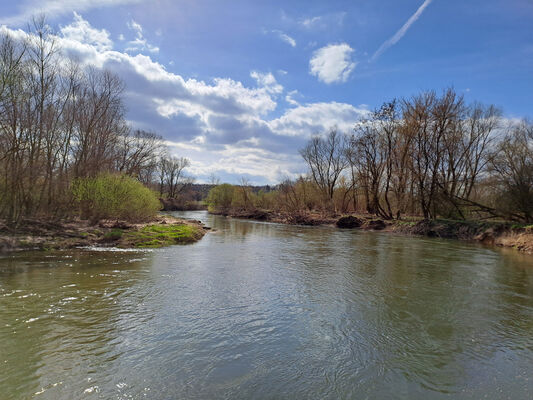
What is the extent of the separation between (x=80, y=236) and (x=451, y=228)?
28.7 metres

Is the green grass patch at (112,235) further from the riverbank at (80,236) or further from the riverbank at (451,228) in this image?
the riverbank at (451,228)

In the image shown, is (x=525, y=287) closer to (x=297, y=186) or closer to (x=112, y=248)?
(x=112, y=248)

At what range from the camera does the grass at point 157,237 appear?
1818 cm

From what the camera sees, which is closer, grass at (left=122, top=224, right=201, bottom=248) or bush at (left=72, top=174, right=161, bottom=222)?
grass at (left=122, top=224, right=201, bottom=248)

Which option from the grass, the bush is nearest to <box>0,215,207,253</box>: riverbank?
the grass

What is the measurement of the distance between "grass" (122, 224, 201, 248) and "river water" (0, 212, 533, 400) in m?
5.34

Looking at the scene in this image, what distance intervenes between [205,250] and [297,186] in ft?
135

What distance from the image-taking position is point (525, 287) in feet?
35.8

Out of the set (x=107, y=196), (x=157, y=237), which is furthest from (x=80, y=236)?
(x=157, y=237)

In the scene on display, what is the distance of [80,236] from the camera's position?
1777 centimetres

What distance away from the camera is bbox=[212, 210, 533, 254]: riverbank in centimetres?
2150

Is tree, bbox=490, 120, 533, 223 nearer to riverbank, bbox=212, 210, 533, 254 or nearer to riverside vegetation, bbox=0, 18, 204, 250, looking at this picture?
riverbank, bbox=212, 210, 533, 254

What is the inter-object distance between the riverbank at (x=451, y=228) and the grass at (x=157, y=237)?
20639mm

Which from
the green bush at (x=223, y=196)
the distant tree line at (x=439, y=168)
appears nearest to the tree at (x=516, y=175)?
the distant tree line at (x=439, y=168)
